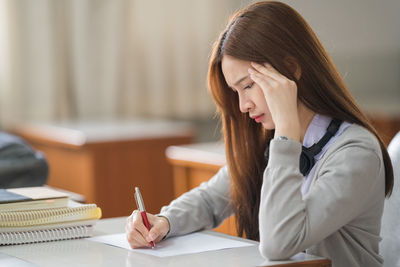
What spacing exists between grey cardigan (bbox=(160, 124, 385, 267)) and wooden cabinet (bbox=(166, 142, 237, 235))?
1.07m

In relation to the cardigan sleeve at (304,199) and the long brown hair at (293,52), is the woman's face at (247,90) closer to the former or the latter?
the long brown hair at (293,52)

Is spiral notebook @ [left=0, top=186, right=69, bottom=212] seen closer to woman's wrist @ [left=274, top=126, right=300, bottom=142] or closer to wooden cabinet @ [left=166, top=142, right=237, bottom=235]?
woman's wrist @ [left=274, top=126, right=300, bottom=142]

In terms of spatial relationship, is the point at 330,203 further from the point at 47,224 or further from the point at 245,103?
the point at 47,224

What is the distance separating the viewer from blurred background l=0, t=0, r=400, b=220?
12.2ft

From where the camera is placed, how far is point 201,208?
184 centimetres

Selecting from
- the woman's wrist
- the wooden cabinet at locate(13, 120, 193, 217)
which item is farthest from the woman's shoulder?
the wooden cabinet at locate(13, 120, 193, 217)

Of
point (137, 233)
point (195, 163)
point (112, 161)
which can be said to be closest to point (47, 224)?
point (137, 233)

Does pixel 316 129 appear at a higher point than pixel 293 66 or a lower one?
lower

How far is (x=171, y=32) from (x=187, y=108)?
45 cm

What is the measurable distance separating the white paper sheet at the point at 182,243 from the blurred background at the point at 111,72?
6.02 feet

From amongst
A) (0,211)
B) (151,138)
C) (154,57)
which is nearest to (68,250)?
(0,211)

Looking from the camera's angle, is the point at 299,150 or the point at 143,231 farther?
the point at 143,231

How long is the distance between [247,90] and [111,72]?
2650 mm

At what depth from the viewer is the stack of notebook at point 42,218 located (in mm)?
1632
